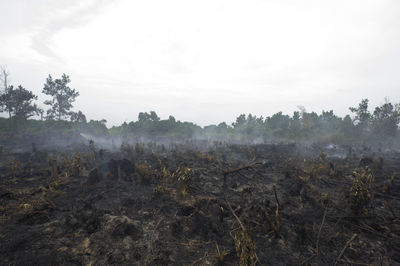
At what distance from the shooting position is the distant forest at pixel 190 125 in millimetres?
24500

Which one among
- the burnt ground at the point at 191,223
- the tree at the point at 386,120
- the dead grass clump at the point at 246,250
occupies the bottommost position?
the burnt ground at the point at 191,223

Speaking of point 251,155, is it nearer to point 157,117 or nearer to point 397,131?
point 157,117

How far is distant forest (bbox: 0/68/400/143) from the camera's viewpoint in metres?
24.5

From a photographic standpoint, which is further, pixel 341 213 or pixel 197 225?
pixel 341 213

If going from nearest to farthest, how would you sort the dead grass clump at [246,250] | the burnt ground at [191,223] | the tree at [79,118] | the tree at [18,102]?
the dead grass clump at [246,250], the burnt ground at [191,223], the tree at [18,102], the tree at [79,118]

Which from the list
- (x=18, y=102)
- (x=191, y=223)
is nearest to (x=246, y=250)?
(x=191, y=223)

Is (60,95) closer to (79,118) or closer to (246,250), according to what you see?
(79,118)

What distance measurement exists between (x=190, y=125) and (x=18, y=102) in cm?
2640

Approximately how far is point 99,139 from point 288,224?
31.3 m

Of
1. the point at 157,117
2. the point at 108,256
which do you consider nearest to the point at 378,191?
the point at 108,256

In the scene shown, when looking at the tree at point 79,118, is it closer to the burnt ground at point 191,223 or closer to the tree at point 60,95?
the tree at point 60,95

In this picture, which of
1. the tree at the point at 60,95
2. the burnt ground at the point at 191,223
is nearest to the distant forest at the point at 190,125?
the tree at the point at 60,95

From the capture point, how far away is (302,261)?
149 inches

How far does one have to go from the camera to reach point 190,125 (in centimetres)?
3797
